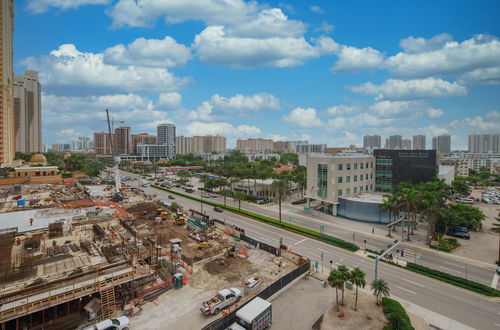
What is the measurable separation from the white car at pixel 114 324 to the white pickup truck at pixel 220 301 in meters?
6.37

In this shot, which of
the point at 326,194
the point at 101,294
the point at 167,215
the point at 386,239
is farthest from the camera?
the point at 326,194

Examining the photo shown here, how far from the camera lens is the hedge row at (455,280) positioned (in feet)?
95.1

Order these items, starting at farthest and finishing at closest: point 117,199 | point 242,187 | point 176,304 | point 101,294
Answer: point 242,187, point 117,199, point 176,304, point 101,294

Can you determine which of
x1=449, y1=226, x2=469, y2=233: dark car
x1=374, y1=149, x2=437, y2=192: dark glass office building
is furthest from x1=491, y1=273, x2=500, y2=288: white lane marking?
x1=374, y1=149, x2=437, y2=192: dark glass office building

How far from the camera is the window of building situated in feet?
205

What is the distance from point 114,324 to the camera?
21.3 meters

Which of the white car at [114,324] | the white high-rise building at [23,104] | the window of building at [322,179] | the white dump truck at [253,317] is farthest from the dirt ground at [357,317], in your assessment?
the white high-rise building at [23,104]

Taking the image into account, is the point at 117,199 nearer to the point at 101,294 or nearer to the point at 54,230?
the point at 54,230

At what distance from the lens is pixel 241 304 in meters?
24.4

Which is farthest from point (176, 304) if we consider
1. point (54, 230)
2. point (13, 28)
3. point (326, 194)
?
point (13, 28)

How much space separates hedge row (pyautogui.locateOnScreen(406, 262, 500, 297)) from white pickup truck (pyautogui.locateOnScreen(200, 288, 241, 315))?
78.4ft

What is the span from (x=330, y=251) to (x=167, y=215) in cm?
3563

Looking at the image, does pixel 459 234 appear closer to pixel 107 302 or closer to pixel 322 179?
pixel 322 179

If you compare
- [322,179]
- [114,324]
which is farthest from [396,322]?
[322,179]
